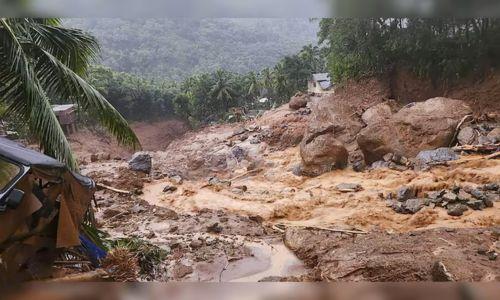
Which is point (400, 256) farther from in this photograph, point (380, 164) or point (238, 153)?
point (238, 153)

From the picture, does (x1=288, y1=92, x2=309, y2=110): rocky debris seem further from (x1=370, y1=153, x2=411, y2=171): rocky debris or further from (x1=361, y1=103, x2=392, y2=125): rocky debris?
(x1=370, y1=153, x2=411, y2=171): rocky debris

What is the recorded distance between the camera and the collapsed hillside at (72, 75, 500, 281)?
128 inches

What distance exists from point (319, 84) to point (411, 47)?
1068 millimetres

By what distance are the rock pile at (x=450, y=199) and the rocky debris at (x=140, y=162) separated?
2.30 metres

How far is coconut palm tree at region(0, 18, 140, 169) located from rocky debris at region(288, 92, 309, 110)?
174 centimetres

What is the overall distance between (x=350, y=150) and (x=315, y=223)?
123 cm

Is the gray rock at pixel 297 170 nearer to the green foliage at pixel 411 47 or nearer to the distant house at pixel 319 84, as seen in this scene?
the distant house at pixel 319 84

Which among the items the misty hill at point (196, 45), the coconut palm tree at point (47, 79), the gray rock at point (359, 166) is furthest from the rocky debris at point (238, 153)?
the coconut palm tree at point (47, 79)

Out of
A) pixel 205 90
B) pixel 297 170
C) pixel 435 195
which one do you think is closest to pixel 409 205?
pixel 435 195

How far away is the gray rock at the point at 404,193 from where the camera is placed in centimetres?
371

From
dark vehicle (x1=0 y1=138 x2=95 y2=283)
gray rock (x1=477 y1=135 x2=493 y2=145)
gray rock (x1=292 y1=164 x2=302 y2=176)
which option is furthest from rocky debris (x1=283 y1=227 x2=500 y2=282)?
dark vehicle (x1=0 y1=138 x2=95 y2=283)

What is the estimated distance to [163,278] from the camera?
316 cm

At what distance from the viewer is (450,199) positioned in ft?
12.0

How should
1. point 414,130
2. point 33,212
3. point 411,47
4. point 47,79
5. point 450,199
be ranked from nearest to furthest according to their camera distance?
point 33,212, point 47,79, point 411,47, point 450,199, point 414,130
